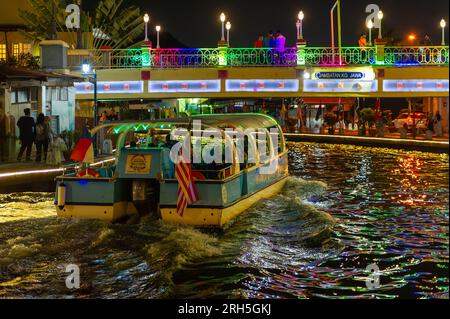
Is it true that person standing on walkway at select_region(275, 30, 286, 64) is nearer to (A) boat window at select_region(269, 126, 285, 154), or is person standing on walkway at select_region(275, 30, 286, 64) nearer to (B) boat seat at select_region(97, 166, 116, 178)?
(A) boat window at select_region(269, 126, 285, 154)

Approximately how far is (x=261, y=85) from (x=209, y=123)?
20406mm

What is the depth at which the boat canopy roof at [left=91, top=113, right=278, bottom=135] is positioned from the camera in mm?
14764

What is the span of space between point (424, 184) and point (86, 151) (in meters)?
11.2

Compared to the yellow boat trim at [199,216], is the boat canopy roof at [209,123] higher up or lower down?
higher up

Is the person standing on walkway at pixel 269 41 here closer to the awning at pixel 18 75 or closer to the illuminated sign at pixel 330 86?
the illuminated sign at pixel 330 86

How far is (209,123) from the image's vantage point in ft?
55.1

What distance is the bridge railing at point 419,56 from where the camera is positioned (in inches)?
1425

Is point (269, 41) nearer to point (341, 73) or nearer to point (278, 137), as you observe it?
point (341, 73)

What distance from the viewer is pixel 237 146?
16125 mm

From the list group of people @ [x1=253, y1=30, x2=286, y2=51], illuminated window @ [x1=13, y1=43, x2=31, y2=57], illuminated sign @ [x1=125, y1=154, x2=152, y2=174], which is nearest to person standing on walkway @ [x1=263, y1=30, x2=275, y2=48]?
group of people @ [x1=253, y1=30, x2=286, y2=51]

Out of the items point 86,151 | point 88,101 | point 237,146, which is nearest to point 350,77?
point 88,101

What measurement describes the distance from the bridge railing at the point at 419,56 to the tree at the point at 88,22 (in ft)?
51.3

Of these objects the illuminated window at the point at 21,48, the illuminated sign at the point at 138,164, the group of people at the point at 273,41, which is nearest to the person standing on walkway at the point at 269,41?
the group of people at the point at 273,41
